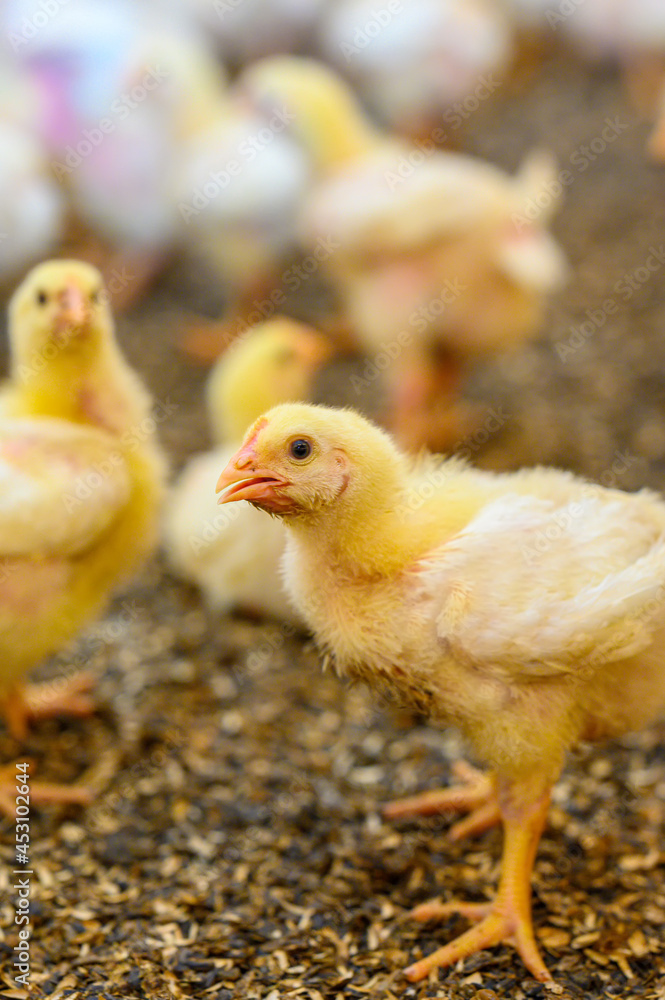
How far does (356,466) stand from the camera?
162 centimetres

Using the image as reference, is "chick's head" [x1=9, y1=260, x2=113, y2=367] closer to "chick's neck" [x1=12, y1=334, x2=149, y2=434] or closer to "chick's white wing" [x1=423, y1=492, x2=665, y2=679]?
"chick's neck" [x1=12, y1=334, x2=149, y2=434]

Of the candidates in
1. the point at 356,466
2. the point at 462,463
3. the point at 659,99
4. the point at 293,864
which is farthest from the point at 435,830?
the point at 659,99

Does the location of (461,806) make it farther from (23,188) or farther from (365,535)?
(23,188)

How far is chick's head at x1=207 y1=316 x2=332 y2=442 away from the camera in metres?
2.79

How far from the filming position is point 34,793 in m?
2.28

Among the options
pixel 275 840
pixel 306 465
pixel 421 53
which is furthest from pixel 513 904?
pixel 421 53

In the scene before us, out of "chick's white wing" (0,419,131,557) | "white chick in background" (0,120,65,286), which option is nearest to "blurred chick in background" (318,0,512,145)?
"white chick in background" (0,120,65,286)

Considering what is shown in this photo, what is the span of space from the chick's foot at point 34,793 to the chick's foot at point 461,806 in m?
0.72

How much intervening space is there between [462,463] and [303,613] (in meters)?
0.44

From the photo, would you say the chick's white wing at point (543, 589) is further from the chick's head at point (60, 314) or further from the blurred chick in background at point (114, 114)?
the blurred chick in background at point (114, 114)

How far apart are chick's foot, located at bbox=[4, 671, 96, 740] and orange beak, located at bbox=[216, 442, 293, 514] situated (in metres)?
1.17

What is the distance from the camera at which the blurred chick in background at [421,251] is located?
10.3 ft

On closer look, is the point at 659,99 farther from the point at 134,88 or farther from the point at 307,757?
the point at 307,757

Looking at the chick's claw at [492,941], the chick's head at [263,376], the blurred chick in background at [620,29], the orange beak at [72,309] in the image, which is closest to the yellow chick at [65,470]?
the orange beak at [72,309]
